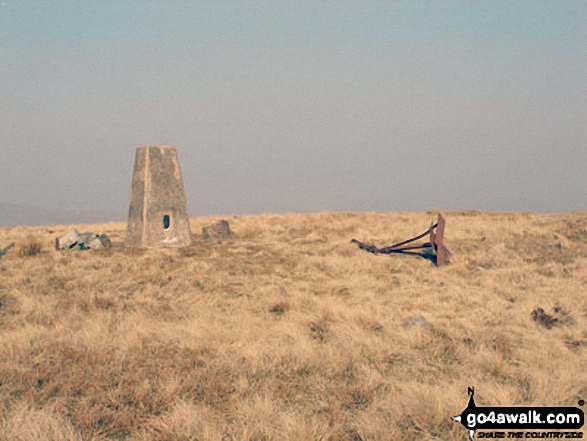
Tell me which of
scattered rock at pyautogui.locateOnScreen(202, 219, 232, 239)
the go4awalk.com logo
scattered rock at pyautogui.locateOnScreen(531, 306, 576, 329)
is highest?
scattered rock at pyautogui.locateOnScreen(202, 219, 232, 239)

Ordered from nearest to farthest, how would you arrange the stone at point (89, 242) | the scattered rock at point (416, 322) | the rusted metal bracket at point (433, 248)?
the scattered rock at point (416, 322) < the rusted metal bracket at point (433, 248) < the stone at point (89, 242)

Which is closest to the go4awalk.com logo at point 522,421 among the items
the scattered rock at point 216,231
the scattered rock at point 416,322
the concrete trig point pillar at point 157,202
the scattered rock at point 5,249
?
the scattered rock at point 416,322

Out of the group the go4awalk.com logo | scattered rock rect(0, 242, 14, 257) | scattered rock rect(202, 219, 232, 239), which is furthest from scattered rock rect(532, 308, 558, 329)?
scattered rock rect(0, 242, 14, 257)

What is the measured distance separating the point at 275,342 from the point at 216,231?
997 centimetres

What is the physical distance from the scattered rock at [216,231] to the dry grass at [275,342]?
243cm

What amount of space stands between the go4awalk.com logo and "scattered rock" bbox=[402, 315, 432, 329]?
2.72 m

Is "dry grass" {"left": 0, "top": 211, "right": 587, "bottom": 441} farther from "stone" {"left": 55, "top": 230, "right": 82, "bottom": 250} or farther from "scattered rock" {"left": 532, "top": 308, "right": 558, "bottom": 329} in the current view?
"stone" {"left": 55, "top": 230, "right": 82, "bottom": 250}

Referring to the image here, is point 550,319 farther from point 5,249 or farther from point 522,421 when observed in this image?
point 5,249

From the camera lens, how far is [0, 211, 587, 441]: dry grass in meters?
4.78

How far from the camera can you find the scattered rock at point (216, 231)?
16.2m

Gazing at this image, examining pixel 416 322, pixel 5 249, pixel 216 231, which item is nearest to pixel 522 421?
pixel 416 322

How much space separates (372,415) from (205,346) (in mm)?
2565

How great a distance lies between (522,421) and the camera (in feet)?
15.3

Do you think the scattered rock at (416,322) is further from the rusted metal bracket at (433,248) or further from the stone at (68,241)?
the stone at (68,241)
